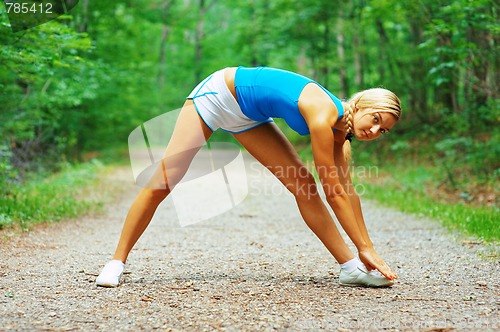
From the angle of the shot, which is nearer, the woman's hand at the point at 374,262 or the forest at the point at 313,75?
the woman's hand at the point at 374,262

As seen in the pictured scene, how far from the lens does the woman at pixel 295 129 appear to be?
A: 318 centimetres

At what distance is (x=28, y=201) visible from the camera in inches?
261

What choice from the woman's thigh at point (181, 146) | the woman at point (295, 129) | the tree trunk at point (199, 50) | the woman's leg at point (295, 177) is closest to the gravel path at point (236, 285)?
the woman at point (295, 129)

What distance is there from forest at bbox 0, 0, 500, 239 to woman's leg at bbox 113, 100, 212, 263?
2786mm

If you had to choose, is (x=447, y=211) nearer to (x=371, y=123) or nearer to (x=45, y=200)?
(x=371, y=123)

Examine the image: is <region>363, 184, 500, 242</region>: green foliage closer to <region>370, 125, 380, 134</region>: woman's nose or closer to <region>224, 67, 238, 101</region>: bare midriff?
<region>370, 125, 380, 134</region>: woman's nose

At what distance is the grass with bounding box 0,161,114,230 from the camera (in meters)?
5.93

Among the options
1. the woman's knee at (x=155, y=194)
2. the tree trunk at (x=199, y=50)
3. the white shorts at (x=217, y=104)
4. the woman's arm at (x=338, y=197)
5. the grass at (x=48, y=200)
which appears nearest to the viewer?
the woman's arm at (x=338, y=197)

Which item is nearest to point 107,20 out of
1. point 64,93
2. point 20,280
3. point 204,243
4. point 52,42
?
point 64,93

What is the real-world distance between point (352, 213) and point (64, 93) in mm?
8141

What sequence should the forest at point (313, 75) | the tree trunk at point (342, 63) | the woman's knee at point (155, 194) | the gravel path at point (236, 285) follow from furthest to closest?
the tree trunk at point (342, 63), the forest at point (313, 75), the woman's knee at point (155, 194), the gravel path at point (236, 285)

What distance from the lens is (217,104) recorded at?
3.44 meters

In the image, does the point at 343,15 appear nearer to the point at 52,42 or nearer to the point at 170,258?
the point at 52,42

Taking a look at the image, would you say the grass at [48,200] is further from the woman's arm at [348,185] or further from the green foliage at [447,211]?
the green foliage at [447,211]
